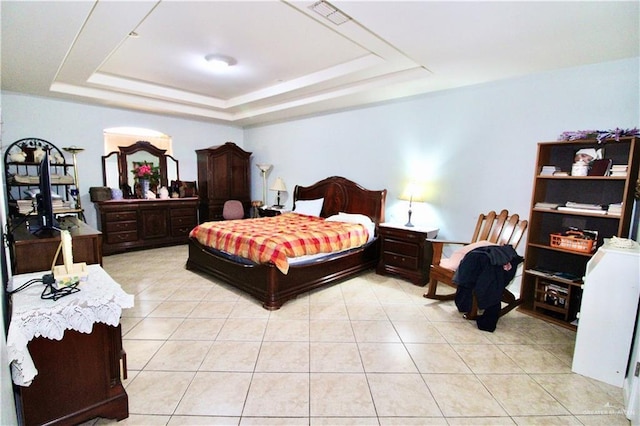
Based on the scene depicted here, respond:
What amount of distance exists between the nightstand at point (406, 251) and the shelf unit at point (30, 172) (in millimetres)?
4514

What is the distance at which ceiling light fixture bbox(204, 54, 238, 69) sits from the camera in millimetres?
3529

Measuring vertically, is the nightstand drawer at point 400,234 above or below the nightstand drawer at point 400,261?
above

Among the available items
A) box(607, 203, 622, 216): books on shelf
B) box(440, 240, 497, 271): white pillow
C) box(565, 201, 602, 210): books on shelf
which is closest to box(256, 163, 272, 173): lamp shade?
box(440, 240, 497, 271): white pillow

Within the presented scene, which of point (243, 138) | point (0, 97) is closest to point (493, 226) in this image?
point (243, 138)

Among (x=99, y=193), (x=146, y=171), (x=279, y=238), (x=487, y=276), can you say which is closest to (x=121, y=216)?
(x=99, y=193)

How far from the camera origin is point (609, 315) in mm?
2170

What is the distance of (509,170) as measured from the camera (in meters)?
3.58

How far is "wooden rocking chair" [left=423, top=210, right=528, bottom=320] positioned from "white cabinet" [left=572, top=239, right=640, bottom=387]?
847mm

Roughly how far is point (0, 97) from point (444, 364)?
6162 millimetres

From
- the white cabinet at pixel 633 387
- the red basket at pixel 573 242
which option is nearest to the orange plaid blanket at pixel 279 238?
the red basket at pixel 573 242

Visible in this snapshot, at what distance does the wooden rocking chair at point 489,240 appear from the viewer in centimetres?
320

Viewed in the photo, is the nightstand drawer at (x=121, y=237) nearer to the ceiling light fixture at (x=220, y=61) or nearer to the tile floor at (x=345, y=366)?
the tile floor at (x=345, y=366)

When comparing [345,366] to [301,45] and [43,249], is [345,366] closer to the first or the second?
[43,249]

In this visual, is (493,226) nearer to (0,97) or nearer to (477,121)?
(477,121)
